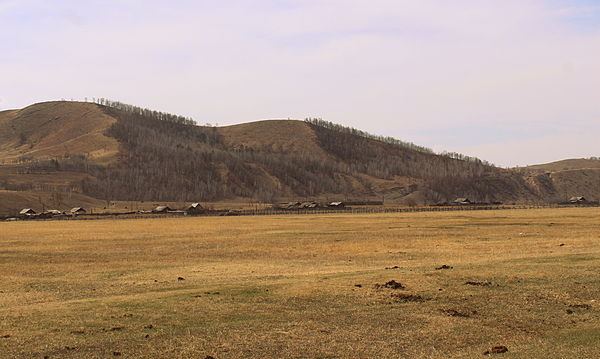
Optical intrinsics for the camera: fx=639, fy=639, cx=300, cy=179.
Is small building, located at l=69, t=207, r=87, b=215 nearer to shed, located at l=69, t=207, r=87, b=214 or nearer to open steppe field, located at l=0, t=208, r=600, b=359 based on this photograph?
shed, located at l=69, t=207, r=87, b=214

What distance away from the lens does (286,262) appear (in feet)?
128

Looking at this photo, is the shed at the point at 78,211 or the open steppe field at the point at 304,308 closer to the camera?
the open steppe field at the point at 304,308

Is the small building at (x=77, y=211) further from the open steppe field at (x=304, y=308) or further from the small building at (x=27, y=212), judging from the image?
the open steppe field at (x=304, y=308)

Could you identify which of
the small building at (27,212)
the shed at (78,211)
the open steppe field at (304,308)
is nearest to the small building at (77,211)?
the shed at (78,211)

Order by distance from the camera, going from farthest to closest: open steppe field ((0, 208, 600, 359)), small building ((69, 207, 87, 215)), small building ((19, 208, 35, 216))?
small building ((69, 207, 87, 215)), small building ((19, 208, 35, 216)), open steppe field ((0, 208, 600, 359))

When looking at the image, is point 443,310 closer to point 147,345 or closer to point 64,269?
point 147,345

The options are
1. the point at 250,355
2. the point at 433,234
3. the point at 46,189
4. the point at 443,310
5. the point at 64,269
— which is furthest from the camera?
the point at 46,189

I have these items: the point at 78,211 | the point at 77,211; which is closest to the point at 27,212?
the point at 77,211

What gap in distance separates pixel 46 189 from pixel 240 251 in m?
150

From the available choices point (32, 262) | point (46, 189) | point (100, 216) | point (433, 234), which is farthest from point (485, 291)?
point (46, 189)

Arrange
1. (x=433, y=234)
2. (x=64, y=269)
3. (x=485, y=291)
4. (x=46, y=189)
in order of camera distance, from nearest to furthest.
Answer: (x=485, y=291) → (x=64, y=269) → (x=433, y=234) → (x=46, y=189)

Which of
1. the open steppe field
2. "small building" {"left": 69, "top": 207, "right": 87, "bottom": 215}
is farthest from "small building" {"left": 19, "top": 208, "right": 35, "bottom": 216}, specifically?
the open steppe field

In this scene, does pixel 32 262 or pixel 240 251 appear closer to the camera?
pixel 32 262

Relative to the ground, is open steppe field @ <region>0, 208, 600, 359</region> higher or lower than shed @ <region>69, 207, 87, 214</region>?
lower
